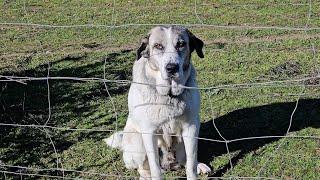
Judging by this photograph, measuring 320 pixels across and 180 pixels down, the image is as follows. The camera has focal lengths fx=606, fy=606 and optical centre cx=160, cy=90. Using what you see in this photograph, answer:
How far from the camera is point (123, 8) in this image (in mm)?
11484

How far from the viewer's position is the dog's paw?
4.96m

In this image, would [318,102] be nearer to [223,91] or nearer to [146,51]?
[223,91]

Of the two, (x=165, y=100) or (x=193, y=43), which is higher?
(x=193, y=43)

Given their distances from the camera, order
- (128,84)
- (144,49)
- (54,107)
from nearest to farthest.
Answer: (144,49), (54,107), (128,84)

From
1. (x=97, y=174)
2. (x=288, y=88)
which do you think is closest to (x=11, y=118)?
(x=97, y=174)

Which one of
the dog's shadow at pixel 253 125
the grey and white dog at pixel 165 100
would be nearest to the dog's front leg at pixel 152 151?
the grey and white dog at pixel 165 100

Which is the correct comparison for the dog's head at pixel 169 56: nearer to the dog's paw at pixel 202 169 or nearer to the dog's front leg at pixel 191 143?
the dog's front leg at pixel 191 143

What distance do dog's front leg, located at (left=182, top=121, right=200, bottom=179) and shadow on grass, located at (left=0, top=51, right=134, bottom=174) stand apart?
1313mm

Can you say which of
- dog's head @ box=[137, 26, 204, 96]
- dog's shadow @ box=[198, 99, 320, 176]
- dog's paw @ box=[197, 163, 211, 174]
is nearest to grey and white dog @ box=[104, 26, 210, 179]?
dog's head @ box=[137, 26, 204, 96]

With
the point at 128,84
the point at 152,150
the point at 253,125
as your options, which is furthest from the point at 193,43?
the point at 128,84

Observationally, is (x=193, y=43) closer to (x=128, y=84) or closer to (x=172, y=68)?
(x=172, y=68)

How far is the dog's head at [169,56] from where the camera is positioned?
4.39 metres

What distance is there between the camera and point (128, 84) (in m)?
6.91

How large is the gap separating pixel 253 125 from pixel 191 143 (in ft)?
4.86
